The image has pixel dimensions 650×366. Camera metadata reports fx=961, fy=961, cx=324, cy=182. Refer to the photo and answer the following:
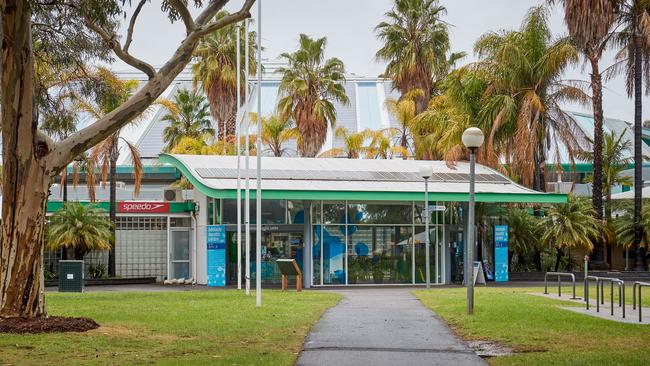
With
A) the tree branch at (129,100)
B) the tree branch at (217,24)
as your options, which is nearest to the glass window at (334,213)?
the tree branch at (129,100)

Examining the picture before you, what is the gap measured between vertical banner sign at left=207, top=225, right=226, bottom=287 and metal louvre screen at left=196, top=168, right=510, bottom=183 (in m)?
2.00

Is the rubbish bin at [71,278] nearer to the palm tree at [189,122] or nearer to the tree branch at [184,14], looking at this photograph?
the tree branch at [184,14]

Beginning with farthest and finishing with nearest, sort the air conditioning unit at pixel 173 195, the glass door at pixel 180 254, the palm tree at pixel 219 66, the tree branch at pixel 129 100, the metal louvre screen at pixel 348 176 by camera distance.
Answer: the palm tree at pixel 219 66
the air conditioning unit at pixel 173 195
the glass door at pixel 180 254
the metal louvre screen at pixel 348 176
the tree branch at pixel 129 100

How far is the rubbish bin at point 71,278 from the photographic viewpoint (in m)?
29.7

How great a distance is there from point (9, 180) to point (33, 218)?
74 centimetres

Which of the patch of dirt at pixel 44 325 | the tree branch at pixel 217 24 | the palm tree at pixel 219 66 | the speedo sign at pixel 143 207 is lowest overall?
the patch of dirt at pixel 44 325

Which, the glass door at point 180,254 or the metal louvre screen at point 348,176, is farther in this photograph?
the glass door at point 180,254

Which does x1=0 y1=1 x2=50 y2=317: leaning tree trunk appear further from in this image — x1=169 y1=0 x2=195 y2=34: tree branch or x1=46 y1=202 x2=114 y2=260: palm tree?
x1=46 y1=202 x2=114 y2=260: palm tree

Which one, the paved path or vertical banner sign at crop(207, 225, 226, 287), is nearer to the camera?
the paved path

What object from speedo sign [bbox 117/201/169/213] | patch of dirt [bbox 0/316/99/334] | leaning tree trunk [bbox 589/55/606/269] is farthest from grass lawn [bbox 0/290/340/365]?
leaning tree trunk [bbox 589/55/606/269]

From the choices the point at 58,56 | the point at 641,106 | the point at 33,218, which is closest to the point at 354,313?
the point at 33,218

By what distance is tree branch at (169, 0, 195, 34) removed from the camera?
54.0 ft

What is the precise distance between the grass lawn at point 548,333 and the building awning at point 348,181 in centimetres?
1139

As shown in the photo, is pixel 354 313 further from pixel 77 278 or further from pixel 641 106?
pixel 641 106
